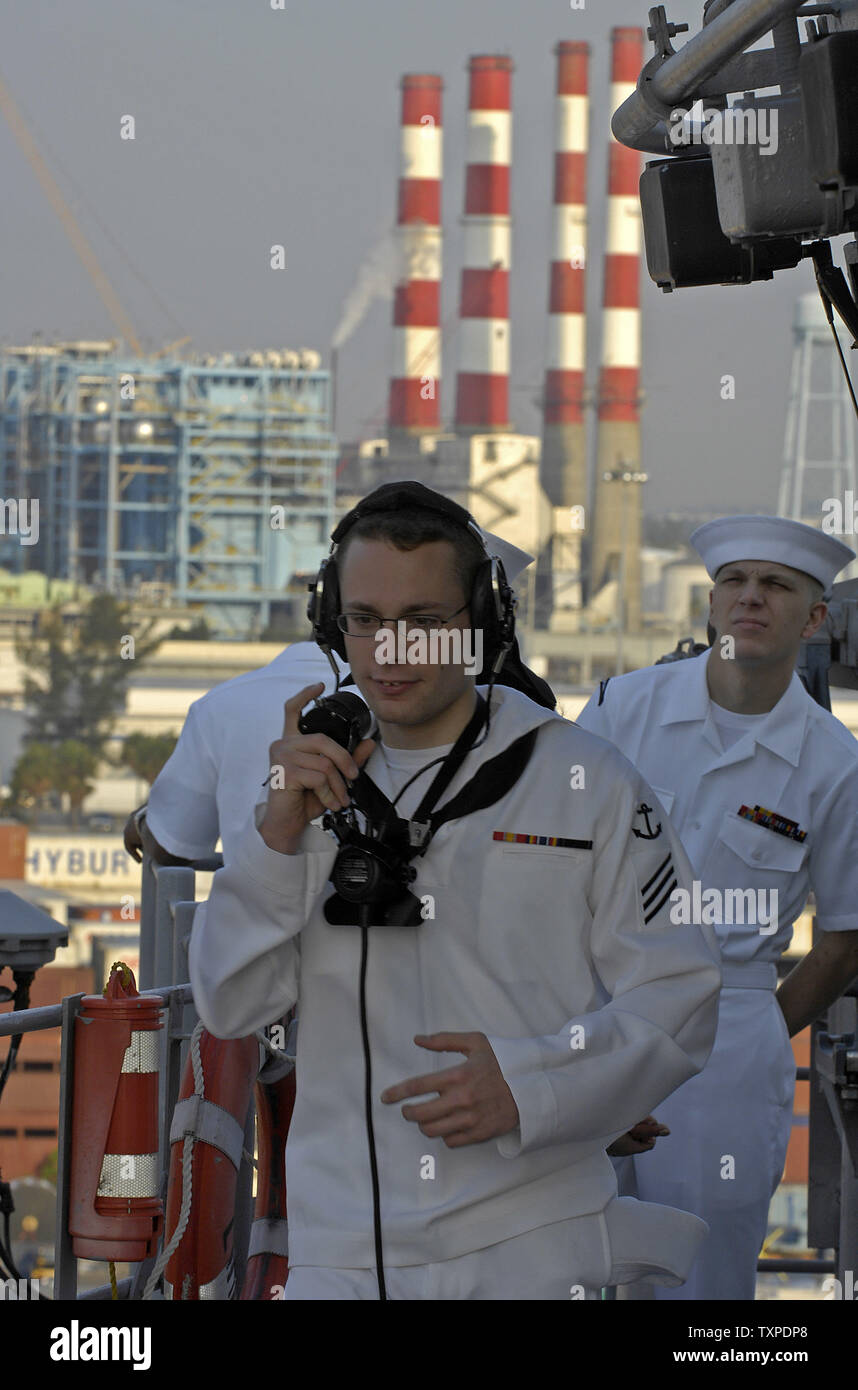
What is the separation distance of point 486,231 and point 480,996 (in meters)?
38.8

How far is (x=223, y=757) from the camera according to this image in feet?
8.97

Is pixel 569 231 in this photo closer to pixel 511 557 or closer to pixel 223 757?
pixel 223 757

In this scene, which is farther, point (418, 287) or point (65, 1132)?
point (418, 287)

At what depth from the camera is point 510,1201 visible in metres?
1.45

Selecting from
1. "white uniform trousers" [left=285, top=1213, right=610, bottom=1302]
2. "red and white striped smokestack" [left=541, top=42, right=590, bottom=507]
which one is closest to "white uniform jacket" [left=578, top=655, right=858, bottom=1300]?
"white uniform trousers" [left=285, top=1213, right=610, bottom=1302]

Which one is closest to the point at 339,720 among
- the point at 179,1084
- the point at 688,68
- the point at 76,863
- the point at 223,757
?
the point at 688,68

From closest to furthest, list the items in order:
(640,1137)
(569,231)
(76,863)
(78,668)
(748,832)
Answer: (640,1137)
(748,832)
(76,863)
(569,231)
(78,668)

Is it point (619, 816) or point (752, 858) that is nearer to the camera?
point (619, 816)

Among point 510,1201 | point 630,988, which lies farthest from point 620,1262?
point 630,988

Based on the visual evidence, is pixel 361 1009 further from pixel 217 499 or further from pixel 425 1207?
pixel 217 499

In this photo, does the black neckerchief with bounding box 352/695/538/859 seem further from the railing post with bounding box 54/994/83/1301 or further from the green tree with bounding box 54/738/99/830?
the green tree with bounding box 54/738/99/830

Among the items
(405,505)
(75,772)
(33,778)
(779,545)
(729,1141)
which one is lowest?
(729,1141)

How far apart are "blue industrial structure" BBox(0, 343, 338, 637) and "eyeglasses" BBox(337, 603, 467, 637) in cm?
4628
